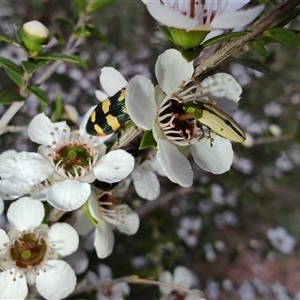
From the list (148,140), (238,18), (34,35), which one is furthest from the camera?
(34,35)

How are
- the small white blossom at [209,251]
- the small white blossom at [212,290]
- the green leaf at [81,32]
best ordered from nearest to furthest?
the green leaf at [81,32], the small white blossom at [209,251], the small white blossom at [212,290]

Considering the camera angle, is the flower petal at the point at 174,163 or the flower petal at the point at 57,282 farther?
the flower petal at the point at 57,282

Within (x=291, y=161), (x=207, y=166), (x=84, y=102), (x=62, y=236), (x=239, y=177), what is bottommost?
(x=239, y=177)

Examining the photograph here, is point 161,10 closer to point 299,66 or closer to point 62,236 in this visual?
point 62,236

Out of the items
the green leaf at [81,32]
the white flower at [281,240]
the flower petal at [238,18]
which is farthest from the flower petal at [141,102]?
the white flower at [281,240]

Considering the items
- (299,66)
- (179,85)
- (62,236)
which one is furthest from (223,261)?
(179,85)

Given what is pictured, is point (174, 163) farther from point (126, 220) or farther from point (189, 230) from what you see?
point (189, 230)

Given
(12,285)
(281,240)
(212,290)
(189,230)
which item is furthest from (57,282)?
(281,240)

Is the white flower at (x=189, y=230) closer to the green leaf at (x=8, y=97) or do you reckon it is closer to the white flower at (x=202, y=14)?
the green leaf at (x=8, y=97)
